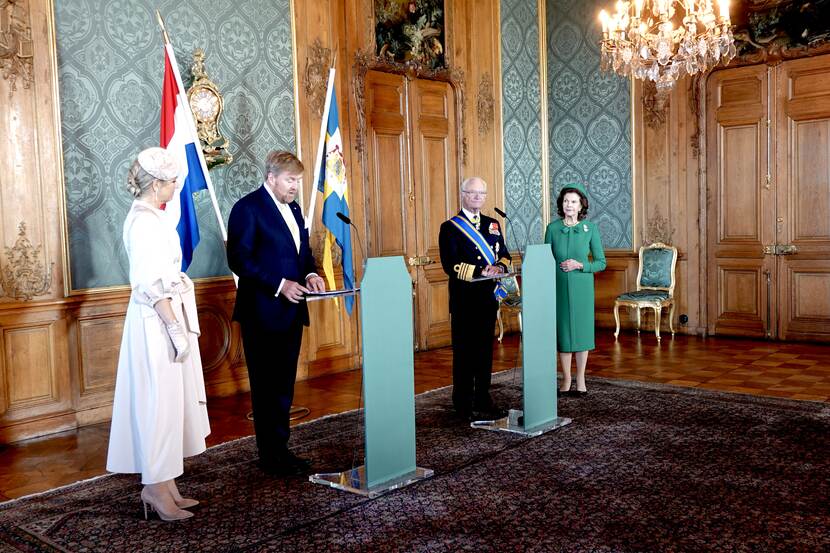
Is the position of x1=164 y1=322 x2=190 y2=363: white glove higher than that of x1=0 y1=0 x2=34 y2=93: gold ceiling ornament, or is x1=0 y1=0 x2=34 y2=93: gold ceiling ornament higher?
x1=0 y1=0 x2=34 y2=93: gold ceiling ornament

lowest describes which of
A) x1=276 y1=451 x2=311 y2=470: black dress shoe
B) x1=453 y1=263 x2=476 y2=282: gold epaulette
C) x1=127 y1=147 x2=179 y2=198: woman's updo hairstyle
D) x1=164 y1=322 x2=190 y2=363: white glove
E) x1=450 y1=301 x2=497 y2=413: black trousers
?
x1=276 y1=451 x2=311 y2=470: black dress shoe

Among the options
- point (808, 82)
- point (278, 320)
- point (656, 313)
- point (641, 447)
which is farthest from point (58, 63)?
point (808, 82)

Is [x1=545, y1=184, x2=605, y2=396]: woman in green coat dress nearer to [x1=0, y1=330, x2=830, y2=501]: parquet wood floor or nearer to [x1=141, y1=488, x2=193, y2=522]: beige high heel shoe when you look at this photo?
[x1=0, y1=330, x2=830, y2=501]: parquet wood floor

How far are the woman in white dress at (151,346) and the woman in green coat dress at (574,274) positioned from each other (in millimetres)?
2703

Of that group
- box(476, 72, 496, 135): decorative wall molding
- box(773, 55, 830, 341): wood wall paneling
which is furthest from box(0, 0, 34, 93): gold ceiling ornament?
box(773, 55, 830, 341): wood wall paneling

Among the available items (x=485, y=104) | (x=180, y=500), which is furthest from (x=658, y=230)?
(x=180, y=500)

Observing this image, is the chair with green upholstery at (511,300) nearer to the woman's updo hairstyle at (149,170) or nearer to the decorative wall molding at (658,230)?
the decorative wall molding at (658,230)

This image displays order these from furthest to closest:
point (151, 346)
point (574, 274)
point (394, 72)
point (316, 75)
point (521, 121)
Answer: point (521, 121)
point (394, 72)
point (316, 75)
point (574, 274)
point (151, 346)

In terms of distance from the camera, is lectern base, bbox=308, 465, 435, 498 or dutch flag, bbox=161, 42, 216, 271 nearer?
lectern base, bbox=308, 465, 435, 498

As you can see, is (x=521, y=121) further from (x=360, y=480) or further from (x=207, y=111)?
(x=360, y=480)

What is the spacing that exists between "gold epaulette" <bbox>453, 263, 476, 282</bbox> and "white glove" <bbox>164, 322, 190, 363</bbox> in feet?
5.95

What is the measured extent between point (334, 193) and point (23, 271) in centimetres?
202

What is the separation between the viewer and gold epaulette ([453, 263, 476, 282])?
433 cm

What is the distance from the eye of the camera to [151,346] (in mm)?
2850
